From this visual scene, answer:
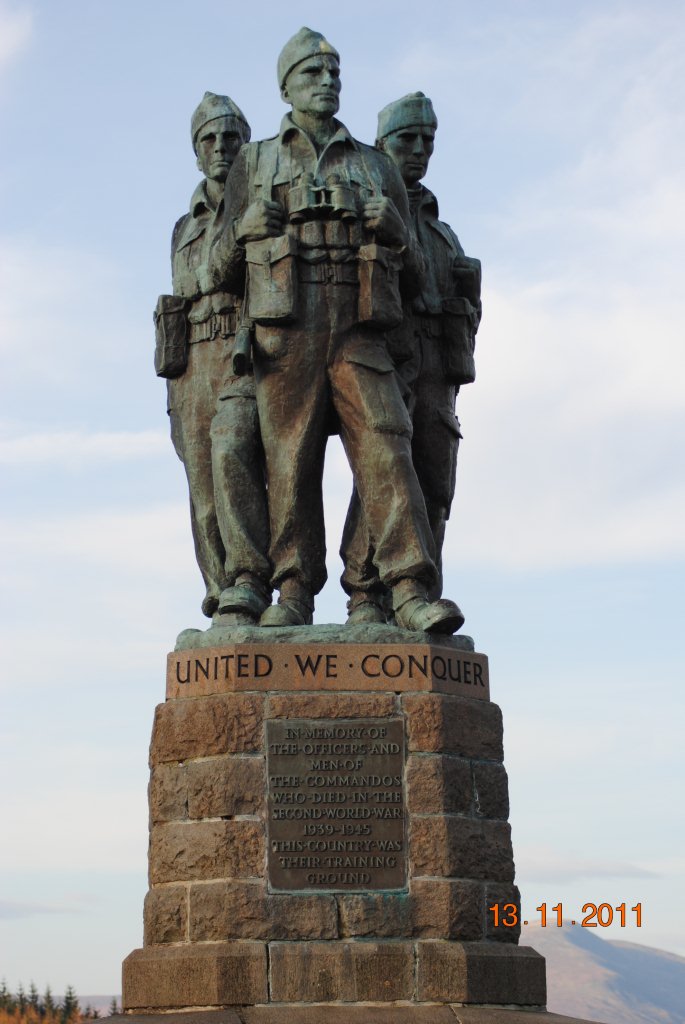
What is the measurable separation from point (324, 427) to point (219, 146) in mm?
2403

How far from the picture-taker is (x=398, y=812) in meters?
11.9

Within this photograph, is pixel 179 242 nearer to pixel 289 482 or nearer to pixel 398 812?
pixel 289 482

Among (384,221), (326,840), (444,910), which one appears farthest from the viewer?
(384,221)

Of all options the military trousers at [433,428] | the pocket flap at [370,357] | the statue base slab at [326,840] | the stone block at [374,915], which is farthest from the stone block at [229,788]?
the pocket flap at [370,357]

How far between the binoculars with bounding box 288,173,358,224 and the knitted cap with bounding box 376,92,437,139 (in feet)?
4.61

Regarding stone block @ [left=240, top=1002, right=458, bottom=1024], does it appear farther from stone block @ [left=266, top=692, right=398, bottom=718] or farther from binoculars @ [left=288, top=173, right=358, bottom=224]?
binoculars @ [left=288, top=173, right=358, bottom=224]

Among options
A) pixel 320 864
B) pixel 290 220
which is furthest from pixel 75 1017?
pixel 290 220

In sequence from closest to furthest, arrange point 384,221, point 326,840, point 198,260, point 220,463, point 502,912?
1. point 326,840
2. point 502,912
3. point 384,221
4. point 220,463
5. point 198,260

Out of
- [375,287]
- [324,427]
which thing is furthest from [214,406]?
[375,287]

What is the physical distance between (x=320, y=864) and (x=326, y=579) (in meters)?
2.15

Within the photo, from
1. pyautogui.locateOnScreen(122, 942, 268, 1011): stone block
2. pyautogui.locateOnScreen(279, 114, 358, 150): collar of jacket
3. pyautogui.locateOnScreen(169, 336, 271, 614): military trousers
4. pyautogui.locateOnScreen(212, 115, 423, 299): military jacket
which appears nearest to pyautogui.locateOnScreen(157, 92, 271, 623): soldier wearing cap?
pyautogui.locateOnScreen(169, 336, 271, 614): military trousers

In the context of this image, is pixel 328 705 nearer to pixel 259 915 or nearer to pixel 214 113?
pixel 259 915

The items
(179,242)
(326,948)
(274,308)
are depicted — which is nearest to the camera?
(326,948)

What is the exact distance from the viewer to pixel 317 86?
42.8 feet
